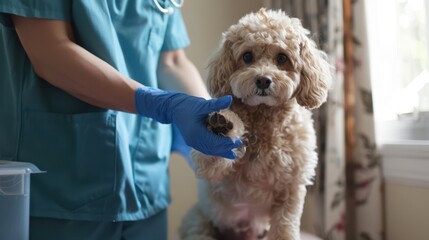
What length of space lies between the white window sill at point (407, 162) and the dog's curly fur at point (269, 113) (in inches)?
15.8

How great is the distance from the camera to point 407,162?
1359 mm

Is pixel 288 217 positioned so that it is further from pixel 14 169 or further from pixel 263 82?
pixel 14 169

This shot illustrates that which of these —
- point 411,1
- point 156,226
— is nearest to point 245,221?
point 156,226

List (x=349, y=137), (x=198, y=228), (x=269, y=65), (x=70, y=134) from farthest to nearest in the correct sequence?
(x=349, y=137) → (x=198, y=228) → (x=70, y=134) → (x=269, y=65)

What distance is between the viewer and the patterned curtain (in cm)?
147

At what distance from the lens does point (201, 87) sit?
1391 millimetres

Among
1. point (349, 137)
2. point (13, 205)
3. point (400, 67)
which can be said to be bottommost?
point (13, 205)

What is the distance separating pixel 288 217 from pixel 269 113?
0.86ft

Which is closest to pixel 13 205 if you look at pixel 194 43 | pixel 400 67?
pixel 194 43

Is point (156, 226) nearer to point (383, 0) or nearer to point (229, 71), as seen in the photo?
point (229, 71)

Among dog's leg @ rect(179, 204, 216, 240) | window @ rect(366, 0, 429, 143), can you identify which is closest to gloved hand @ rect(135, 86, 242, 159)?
dog's leg @ rect(179, 204, 216, 240)

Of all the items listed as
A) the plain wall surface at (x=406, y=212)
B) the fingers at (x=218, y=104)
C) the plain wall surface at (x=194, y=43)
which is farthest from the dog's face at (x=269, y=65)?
the plain wall surface at (x=194, y=43)

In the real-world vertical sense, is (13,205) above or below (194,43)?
below

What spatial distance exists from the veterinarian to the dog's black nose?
117 millimetres
